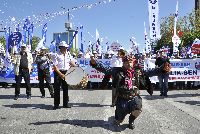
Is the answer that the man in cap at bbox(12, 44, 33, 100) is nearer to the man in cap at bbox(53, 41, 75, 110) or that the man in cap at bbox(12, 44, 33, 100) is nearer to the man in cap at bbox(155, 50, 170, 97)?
the man in cap at bbox(53, 41, 75, 110)

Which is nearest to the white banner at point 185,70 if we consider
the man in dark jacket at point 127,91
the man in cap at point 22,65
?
the man in cap at point 22,65

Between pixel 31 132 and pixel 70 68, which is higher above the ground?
pixel 70 68

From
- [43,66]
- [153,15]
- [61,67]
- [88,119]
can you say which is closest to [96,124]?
[88,119]

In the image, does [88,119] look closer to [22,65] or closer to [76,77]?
[76,77]

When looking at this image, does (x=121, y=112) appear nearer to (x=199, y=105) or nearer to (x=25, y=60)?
(x=199, y=105)

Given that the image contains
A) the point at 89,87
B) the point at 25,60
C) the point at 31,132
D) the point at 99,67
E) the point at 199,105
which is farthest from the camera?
the point at 89,87

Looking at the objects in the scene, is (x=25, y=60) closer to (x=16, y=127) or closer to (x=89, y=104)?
(x=89, y=104)

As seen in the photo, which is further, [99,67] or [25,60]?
[25,60]

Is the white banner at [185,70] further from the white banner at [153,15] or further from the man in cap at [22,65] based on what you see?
the man in cap at [22,65]

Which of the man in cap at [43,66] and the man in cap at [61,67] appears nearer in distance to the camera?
the man in cap at [61,67]

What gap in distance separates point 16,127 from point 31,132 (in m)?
0.62

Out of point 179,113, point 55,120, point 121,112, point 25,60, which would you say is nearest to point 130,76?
point 121,112

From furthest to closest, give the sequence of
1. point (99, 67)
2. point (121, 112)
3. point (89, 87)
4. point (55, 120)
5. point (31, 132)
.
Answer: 1. point (89, 87)
2. point (99, 67)
3. point (55, 120)
4. point (121, 112)
5. point (31, 132)

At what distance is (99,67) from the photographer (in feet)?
33.8
